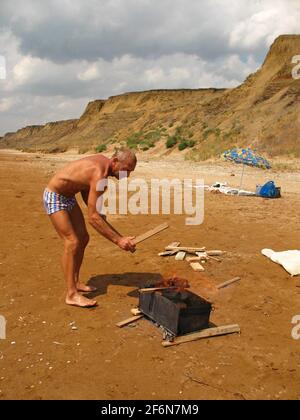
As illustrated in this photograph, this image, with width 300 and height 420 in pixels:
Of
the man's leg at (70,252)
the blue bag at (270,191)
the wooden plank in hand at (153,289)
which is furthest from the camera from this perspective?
the blue bag at (270,191)

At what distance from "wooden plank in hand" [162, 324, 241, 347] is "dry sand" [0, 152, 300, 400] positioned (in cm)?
6

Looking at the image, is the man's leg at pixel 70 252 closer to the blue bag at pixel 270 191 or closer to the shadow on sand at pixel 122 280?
the shadow on sand at pixel 122 280

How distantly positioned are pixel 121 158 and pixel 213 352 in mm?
2124

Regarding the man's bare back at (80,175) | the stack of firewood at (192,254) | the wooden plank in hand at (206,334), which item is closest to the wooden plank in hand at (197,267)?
the stack of firewood at (192,254)

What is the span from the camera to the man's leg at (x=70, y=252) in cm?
446

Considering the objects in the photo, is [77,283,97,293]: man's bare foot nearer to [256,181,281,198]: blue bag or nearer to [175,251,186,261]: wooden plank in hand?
[175,251,186,261]: wooden plank in hand

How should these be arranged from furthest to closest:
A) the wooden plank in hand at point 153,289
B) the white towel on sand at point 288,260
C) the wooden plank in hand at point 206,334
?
1. the white towel on sand at point 288,260
2. the wooden plank in hand at point 153,289
3. the wooden plank in hand at point 206,334

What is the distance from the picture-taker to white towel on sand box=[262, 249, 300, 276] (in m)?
5.59

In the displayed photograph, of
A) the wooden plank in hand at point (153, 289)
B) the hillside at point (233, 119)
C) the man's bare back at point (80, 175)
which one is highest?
the hillside at point (233, 119)

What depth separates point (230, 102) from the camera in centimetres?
4106

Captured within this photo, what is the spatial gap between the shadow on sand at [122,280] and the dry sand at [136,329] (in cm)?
1

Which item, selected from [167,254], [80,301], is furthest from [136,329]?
[167,254]

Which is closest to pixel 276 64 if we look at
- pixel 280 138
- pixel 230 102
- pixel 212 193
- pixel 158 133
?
pixel 230 102

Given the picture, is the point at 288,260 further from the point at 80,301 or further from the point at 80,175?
the point at 80,175
